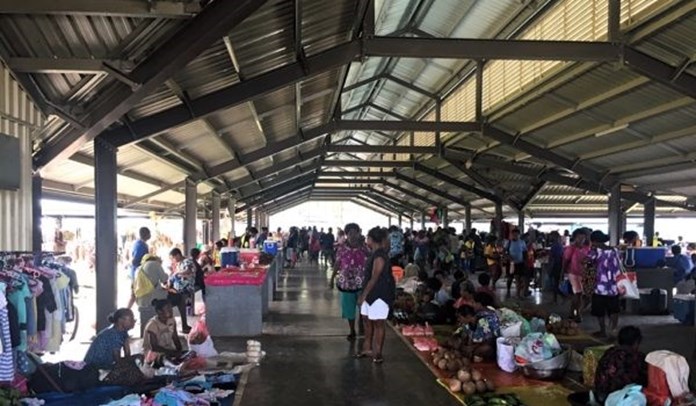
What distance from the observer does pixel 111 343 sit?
5.93m

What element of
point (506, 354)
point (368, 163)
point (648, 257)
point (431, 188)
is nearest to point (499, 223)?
point (368, 163)

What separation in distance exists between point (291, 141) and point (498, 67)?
4.81m

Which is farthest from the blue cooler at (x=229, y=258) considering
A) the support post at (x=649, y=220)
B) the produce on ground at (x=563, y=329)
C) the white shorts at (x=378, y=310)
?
the support post at (x=649, y=220)

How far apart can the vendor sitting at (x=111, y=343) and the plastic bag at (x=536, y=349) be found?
423 centimetres

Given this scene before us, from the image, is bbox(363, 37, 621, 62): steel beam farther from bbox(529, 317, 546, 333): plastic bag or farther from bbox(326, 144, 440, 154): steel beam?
bbox(326, 144, 440, 154): steel beam

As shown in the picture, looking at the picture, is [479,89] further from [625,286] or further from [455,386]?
[455,386]

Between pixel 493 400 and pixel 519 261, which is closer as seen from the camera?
pixel 493 400

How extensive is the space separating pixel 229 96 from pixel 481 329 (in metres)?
4.52

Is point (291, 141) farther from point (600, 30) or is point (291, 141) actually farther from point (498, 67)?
point (600, 30)

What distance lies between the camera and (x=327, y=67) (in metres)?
7.98

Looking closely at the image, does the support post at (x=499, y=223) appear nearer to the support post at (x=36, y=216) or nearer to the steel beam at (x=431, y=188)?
the steel beam at (x=431, y=188)

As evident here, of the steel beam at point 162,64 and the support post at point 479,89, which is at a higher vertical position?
the support post at point 479,89

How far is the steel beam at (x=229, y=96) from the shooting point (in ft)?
26.1

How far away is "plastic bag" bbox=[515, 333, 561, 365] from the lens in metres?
6.59
